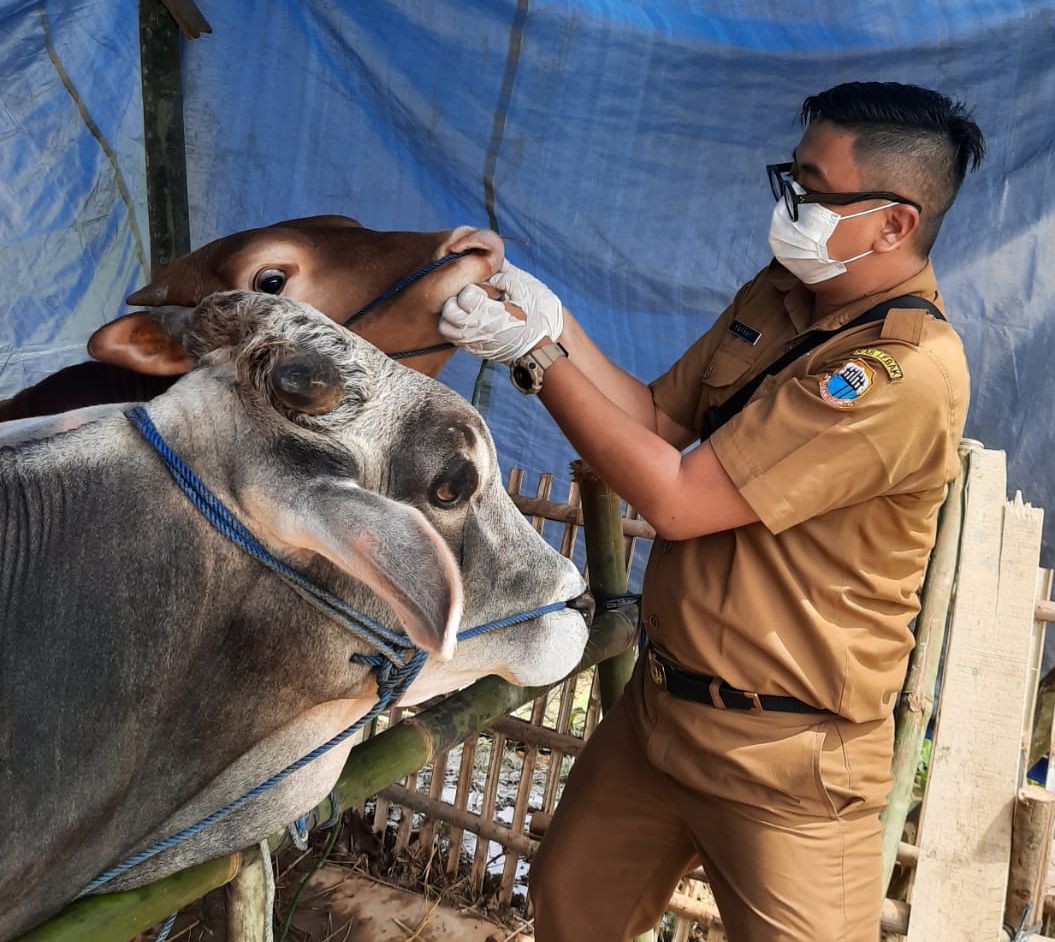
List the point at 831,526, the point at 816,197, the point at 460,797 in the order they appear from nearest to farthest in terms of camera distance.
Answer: the point at 831,526 < the point at 816,197 < the point at 460,797

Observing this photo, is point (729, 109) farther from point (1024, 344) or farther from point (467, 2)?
point (1024, 344)

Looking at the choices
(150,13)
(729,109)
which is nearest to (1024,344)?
(729,109)

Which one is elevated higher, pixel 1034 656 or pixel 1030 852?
pixel 1034 656

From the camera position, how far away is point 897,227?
215 cm

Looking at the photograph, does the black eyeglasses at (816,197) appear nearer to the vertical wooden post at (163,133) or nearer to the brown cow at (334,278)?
the brown cow at (334,278)

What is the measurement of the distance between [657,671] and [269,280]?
122cm

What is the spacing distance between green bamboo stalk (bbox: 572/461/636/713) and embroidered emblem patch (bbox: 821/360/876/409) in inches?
35.6

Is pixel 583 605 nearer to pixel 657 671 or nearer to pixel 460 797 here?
pixel 657 671

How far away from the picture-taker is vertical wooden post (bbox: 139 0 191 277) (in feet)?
12.4

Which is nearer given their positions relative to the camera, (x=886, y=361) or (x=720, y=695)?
(x=886, y=361)

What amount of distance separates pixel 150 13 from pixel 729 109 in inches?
84.9

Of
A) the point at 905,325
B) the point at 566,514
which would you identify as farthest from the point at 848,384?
the point at 566,514

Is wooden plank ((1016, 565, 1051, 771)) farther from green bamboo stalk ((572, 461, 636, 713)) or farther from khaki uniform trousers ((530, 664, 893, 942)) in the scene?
green bamboo stalk ((572, 461, 636, 713))

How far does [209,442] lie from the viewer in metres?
1.38
